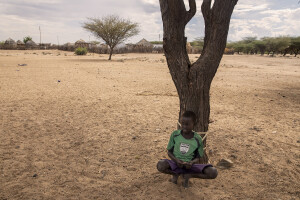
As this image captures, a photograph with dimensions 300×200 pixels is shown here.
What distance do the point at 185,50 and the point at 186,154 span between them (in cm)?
135

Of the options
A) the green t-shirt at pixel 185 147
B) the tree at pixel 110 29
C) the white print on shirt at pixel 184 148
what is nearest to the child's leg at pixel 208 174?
the green t-shirt at pixel 185 147

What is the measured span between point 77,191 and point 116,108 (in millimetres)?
3679

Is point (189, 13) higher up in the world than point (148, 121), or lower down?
higher up

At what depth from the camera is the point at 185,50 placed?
3.04m

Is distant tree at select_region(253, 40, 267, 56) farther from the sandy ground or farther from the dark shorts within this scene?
the dark shorts

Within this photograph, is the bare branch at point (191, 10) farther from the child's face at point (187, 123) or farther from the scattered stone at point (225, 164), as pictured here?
the scattered stone at point (225, 164)

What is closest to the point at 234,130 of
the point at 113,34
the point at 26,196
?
the point at 26,196

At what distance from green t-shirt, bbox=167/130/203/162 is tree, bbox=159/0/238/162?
21.4 inches

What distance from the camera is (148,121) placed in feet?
17.7

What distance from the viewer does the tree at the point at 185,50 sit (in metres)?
2.81

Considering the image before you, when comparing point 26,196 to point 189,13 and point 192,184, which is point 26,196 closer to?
point 192,184

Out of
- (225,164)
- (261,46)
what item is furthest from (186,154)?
(261,46)

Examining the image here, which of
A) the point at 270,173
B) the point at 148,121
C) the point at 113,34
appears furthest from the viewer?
the point at 113,34

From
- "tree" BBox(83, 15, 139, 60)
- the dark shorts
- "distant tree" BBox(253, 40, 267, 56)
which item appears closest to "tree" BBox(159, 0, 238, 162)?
the dark shorts
